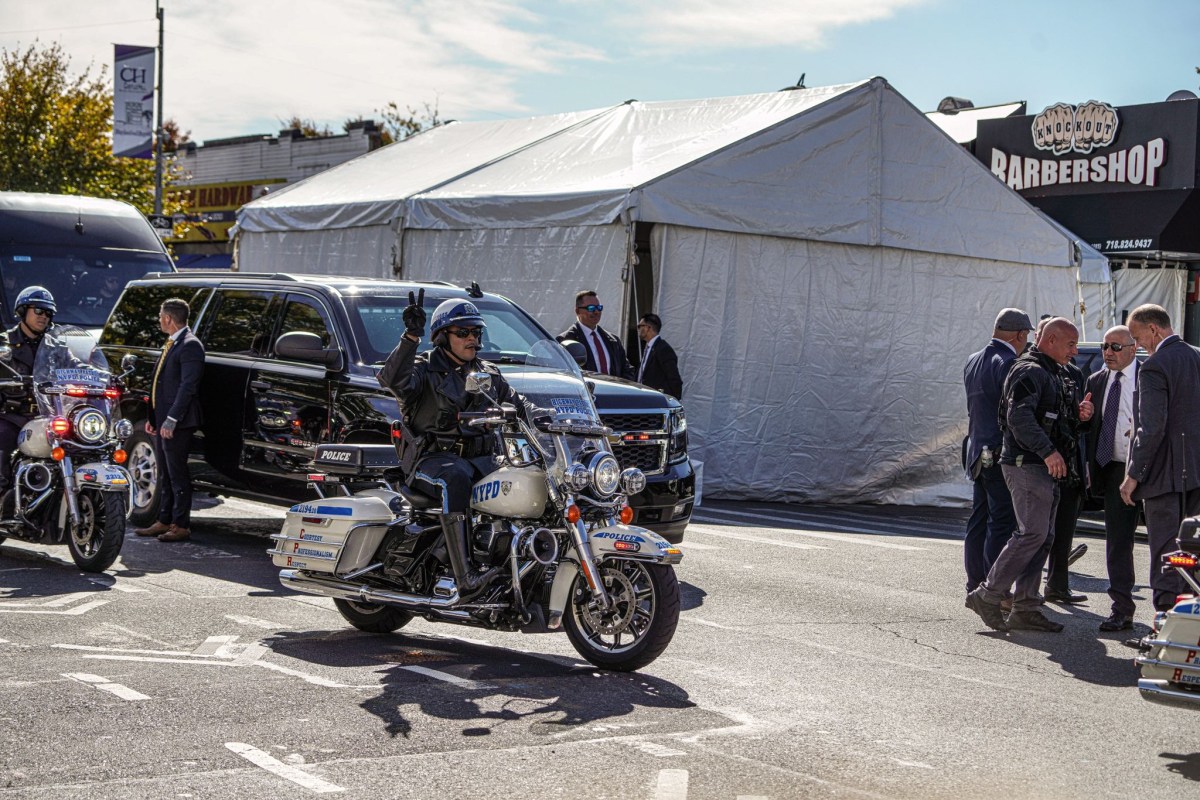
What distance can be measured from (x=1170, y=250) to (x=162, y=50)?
23922mm

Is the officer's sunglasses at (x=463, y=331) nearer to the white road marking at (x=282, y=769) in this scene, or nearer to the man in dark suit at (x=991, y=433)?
the white road marking at (x=282, y=769)

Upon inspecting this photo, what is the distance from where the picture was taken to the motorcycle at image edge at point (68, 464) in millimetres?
10453

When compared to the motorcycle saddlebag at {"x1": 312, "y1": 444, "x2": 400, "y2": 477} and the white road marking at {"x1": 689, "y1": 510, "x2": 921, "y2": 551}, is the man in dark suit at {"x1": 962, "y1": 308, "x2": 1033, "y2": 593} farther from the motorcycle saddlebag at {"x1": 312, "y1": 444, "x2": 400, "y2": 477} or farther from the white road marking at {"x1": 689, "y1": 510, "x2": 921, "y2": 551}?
the motorcycle saddlebag at {"x1": 312, "y1": 444, "x2": 400, "y2": 477}

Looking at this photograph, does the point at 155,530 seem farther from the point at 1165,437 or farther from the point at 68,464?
the point at 1165,437

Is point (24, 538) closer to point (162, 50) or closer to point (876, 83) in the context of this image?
point (876, 83)

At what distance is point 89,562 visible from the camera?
10.5m

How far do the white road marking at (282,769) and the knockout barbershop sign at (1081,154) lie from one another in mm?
23655

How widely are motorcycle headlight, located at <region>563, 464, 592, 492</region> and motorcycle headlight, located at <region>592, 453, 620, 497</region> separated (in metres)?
0.05

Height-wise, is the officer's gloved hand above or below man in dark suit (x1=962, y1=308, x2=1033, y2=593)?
above

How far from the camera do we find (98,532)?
34.3 feet

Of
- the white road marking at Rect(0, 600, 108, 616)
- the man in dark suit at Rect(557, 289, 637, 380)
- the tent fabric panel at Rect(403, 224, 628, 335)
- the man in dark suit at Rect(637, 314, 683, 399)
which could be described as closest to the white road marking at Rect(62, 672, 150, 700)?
the white road marking at Rect(0, 600, 108, 616)


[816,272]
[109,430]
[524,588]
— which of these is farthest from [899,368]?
[524,588]

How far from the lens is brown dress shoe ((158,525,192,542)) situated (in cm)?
1225

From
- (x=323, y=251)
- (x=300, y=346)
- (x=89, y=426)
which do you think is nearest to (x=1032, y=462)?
(x=300, y=346)
